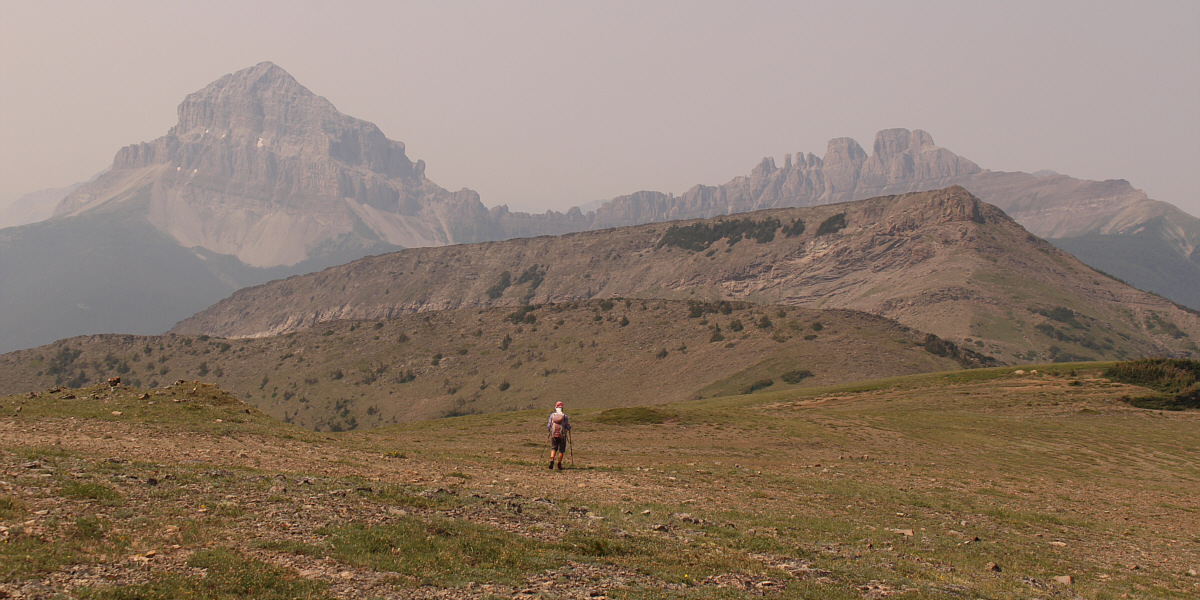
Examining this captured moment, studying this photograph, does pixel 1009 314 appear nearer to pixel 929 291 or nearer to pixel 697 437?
pixel 929 291

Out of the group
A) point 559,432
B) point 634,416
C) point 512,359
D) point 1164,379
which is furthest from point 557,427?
point 512,359

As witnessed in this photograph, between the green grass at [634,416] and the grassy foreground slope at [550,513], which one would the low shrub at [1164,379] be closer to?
the grassy foreground slope at [550,513]

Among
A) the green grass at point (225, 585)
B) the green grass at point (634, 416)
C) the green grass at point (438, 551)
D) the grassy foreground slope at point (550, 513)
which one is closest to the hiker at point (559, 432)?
the grassy foreground slope at point (550, 513)

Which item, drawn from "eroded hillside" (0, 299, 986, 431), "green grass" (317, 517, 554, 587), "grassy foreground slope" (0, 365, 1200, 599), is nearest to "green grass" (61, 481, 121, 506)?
"grassy foreground slope" (0, 365, 1200, 599)

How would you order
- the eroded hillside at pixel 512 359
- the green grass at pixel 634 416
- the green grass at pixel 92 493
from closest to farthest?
the green grass at pixel 92 493, the green grass at pixel 634 416, the eroded hillside at pixel 512 359

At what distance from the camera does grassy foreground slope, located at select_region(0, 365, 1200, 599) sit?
44.5 ft

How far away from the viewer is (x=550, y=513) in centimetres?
1911

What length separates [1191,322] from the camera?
162 meters

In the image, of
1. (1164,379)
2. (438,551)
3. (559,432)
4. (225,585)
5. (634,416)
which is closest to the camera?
(225,585)

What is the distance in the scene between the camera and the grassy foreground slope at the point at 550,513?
1355cm

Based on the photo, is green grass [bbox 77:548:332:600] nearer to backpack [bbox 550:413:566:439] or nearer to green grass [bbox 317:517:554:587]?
green grass [bbox 317:517:554:587]

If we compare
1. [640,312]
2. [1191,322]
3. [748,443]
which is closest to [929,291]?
[1191,322]

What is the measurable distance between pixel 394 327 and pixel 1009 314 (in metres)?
120

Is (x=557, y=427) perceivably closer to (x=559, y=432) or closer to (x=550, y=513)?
(x=559, y=432)
